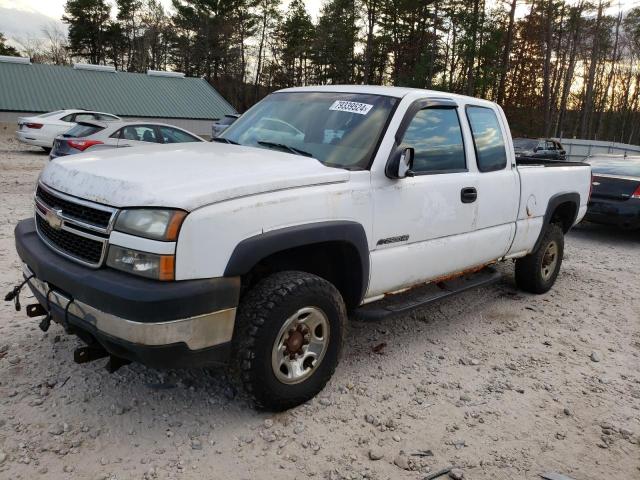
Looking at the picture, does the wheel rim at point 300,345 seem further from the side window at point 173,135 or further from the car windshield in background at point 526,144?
the car windshield in background at point 526,144

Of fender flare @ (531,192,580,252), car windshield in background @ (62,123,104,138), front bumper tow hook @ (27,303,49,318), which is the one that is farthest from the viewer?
car windshield in background @ (62,123,104,138)

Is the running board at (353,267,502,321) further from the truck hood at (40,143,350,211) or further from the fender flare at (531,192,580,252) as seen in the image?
the truck hood at (40,143,350,211)

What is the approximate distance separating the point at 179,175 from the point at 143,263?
0.53 meters

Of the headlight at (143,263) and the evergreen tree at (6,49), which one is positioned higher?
the evergreen tree at (6,49)

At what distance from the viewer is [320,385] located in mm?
3365

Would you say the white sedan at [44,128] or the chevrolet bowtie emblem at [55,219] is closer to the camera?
the chevrolet bowtie emblem at [55,219]

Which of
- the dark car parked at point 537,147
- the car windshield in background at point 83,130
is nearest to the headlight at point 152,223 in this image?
the car windshield in background at point 83,130

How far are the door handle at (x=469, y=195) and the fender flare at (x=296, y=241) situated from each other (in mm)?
1132

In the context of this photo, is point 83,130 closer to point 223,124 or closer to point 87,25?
point 223,124

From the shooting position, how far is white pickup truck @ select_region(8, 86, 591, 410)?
2625 millimetres

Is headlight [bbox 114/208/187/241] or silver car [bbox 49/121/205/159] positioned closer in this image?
headlight [bbox 114/208/187/241]

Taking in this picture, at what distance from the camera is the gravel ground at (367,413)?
2.82 m

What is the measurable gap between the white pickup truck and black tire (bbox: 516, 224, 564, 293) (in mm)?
1101

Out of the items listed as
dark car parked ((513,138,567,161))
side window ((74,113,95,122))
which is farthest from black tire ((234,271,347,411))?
dark car parked ((513,138,567,161))
